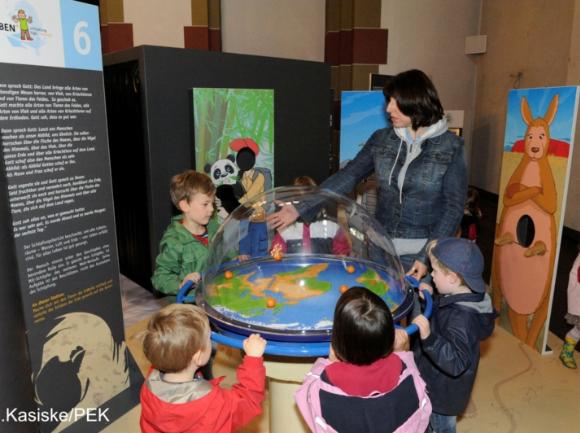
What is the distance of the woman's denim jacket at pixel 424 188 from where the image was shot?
281 cm

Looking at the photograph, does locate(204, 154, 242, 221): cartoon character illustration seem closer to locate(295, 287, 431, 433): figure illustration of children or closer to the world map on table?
the world map on table

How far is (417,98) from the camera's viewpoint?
2746 mm

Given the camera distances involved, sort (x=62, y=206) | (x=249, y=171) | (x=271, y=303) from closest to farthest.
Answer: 1. (x=271, y=303)
2. (x=62, y=206)
3. (x=249, y=171)

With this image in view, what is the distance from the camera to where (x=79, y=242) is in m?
2.78

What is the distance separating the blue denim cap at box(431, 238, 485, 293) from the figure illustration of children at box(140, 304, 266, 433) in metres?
0.90

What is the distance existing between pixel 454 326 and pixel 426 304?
263 mm

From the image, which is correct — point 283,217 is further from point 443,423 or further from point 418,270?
point 443,423

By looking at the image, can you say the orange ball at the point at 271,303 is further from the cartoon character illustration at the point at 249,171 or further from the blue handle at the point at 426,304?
the cartoon character illustration at the point at 249,171

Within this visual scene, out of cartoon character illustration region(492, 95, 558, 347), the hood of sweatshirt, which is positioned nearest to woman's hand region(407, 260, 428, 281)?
the hood of sweatshirt

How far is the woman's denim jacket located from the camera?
281 centimetres

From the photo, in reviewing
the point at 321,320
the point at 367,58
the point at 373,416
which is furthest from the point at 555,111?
the point at 367,58

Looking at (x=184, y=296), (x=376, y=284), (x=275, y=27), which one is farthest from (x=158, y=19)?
(x=376, y=284)

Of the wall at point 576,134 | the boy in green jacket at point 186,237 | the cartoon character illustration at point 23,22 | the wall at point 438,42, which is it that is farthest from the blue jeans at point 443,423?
the wall at point 438,42

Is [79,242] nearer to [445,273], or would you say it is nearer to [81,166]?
[81,166]
